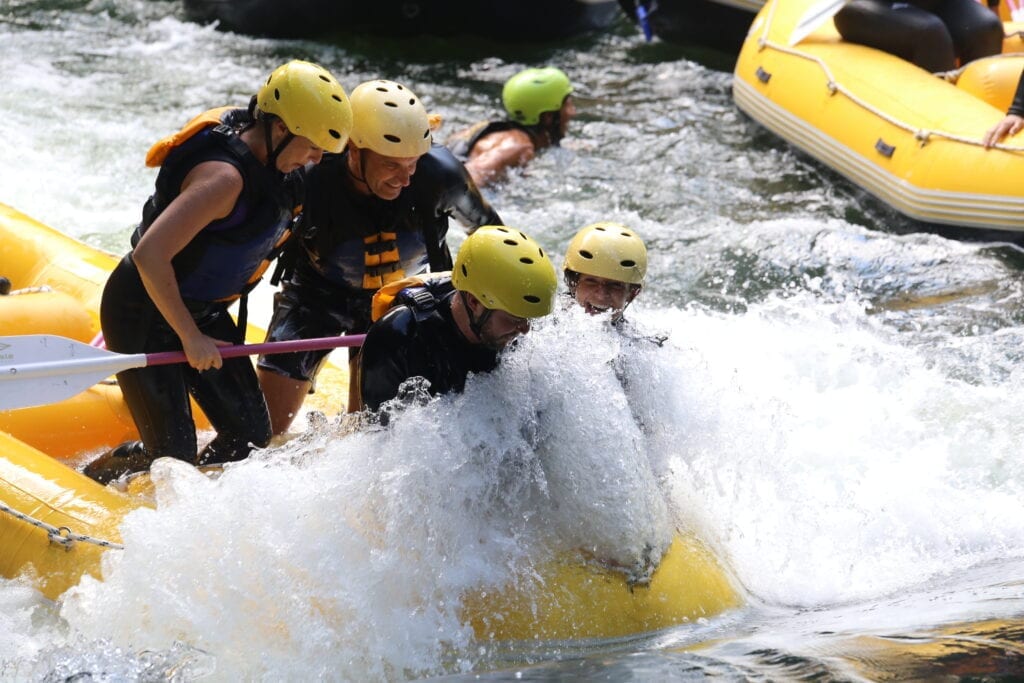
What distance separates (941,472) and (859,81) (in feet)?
11.3

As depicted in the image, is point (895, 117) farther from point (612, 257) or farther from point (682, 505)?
point (682, 505)

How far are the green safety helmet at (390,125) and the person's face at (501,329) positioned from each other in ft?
2.39

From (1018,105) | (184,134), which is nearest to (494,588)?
(184,134)

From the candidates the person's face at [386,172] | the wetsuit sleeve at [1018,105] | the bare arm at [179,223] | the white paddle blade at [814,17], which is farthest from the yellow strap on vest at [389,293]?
the white paddle blade at [814,17]

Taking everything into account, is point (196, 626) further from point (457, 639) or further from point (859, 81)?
point (859, 81)

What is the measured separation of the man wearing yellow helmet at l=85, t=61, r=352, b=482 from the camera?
3188 mm

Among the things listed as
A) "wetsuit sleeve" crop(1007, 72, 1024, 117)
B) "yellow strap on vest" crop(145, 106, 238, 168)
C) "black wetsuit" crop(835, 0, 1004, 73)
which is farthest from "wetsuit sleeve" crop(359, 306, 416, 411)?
"black wetsuit" crop(835, 0, 1004, 73)

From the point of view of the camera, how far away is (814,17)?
304 inches

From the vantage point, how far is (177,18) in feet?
35.7

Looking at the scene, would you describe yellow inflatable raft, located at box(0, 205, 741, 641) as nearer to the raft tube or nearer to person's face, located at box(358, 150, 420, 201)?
person's face, located at box(358, 150, 420, 201)

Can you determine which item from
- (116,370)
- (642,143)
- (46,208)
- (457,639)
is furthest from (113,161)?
(457,639)

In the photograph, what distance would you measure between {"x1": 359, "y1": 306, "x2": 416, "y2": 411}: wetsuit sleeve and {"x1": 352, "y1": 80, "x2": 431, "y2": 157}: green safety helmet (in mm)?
624

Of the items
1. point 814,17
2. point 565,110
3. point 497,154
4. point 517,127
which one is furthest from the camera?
point 814,17

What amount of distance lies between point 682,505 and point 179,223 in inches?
64.5
